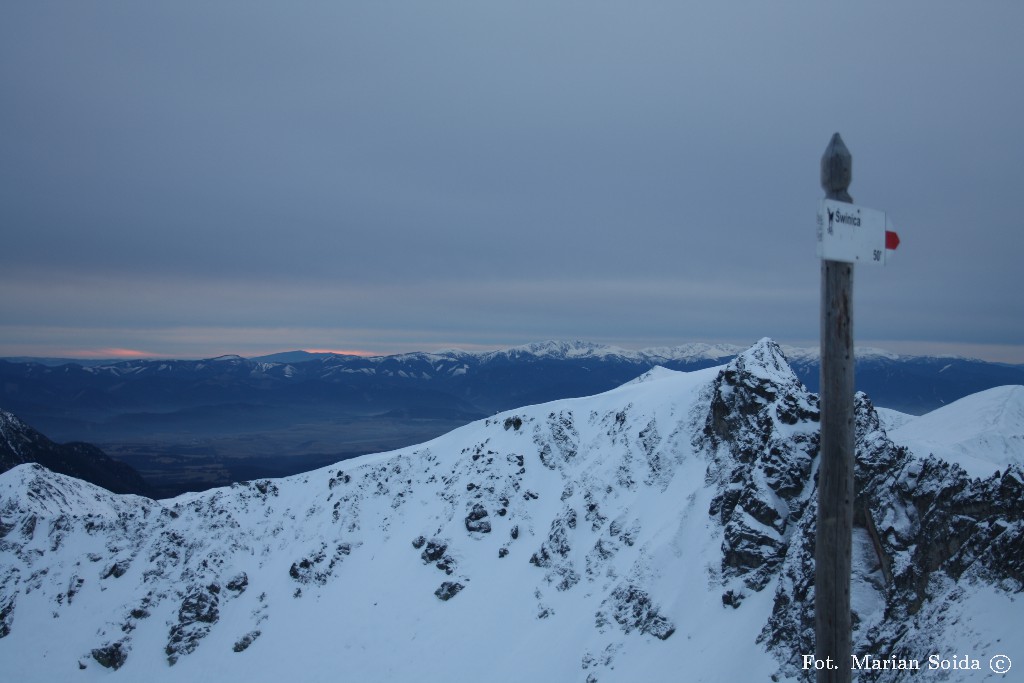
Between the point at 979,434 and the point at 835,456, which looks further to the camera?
the point at 979,434

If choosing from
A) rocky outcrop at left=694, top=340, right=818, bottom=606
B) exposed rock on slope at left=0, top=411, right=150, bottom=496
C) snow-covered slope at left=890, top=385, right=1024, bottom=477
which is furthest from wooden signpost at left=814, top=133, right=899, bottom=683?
exposed rock on slope at left=0, top=411, right=150, bottom=496

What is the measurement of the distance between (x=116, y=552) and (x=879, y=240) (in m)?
83.6

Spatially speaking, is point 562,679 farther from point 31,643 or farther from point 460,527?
point 31,643

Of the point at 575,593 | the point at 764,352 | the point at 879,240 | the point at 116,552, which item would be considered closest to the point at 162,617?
the point at 116,552

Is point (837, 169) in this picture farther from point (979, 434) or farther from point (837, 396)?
point (979, 434)

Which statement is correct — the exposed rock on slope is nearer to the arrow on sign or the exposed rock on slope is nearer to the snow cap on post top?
the snow cap on post top

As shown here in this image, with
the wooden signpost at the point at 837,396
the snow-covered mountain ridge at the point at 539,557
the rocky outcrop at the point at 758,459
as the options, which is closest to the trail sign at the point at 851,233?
the wooden signpost at the point at 837,396

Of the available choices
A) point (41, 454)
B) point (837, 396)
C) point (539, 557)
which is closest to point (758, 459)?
point (539, 557)

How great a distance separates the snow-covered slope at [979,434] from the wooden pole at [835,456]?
2454cm

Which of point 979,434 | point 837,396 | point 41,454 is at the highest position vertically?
point 837,396

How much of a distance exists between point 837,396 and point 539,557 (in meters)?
51.9

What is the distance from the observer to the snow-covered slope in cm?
2664

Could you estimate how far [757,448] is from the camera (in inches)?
1676

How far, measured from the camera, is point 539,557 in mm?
53625
